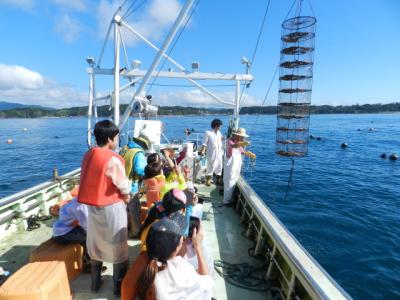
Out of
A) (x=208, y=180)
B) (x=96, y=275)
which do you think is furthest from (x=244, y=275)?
(x=208, y=180)

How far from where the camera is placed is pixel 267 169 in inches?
790

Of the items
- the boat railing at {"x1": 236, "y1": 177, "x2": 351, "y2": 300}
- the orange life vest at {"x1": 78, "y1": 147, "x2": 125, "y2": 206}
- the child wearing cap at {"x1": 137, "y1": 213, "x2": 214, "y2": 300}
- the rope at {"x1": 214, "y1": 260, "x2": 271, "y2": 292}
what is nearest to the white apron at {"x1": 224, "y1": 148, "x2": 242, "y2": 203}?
the boat railing at {"x1": 236, "y1": 177, "x2": 351, "y2": 300}

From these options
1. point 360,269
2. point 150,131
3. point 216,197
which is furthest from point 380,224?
point 150,131

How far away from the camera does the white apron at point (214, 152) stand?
6.91m

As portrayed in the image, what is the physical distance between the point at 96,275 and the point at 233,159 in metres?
3.70

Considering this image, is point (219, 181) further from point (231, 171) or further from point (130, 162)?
point (130, 162)

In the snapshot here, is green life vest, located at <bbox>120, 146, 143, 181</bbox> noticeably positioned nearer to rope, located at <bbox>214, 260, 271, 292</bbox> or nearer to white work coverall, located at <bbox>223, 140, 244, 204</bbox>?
rope, located at <bbox>214, 260, 271, 292</bbox>

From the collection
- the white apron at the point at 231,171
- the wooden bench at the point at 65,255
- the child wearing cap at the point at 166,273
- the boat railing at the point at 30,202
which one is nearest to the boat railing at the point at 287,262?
the white apron at the point at 231,171

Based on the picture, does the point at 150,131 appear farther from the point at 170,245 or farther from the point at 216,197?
the point at 170,245

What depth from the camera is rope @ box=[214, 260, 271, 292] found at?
340 centimetres

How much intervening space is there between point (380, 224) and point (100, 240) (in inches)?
386

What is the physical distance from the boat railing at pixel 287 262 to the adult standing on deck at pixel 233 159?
0.91 meters

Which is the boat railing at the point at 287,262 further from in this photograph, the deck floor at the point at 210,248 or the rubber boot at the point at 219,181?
the rubber boot at the point at 219,181

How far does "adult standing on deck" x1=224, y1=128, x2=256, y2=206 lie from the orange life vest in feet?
12.1
